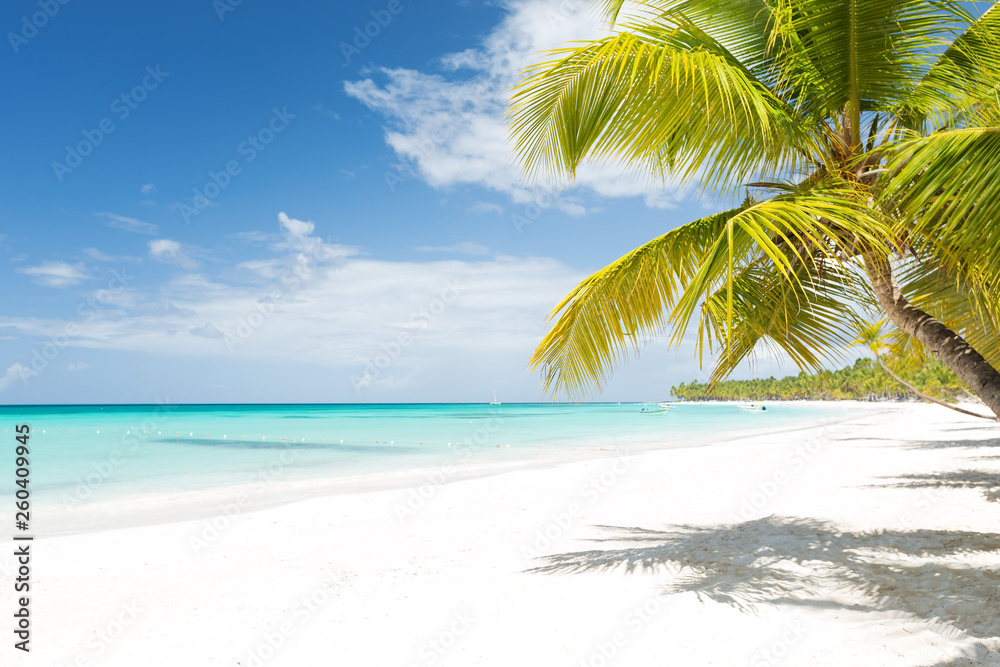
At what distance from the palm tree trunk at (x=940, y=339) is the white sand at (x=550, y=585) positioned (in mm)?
1328

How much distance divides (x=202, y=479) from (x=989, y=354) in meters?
14.6

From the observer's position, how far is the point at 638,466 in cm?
1348

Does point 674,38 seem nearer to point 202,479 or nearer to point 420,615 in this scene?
point 420,615

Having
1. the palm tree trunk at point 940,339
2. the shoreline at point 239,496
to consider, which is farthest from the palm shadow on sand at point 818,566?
the shoreline at point 239,496

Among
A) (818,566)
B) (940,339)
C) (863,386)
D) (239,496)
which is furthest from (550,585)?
(863,386)

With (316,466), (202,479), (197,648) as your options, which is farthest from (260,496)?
(197,648)

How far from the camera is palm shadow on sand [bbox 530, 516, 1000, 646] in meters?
3.73

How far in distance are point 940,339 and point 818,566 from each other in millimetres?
2012

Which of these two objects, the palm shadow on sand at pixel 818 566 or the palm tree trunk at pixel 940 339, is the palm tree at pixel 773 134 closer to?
the palm tree trunk at pixel 940 339

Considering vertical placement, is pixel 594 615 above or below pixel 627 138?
below

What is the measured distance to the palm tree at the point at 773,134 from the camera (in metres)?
3.25

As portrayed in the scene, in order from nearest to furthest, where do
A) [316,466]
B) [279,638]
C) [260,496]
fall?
1. [279,638]
2. [260,496]
3. [316,466]

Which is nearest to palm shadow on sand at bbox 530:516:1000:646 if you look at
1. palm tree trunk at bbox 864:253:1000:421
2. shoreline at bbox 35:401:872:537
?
palm tree trunk at bbox 864:253:1000:421

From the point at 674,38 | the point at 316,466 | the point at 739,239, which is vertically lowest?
the point at 316,466
